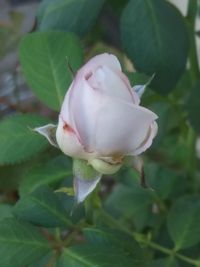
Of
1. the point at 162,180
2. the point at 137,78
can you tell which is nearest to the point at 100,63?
the point at 137,78

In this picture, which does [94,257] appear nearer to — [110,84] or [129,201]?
[110,84]

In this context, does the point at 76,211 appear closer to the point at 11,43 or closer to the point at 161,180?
the point at 161,180

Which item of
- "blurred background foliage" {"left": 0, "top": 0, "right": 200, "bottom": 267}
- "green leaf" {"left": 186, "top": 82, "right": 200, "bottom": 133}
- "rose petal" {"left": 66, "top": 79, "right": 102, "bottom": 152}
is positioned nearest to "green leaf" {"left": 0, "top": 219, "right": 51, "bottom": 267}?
"blurred background foliage" {"left": 0, "top": 0, "right": 200, "bottom": 267}

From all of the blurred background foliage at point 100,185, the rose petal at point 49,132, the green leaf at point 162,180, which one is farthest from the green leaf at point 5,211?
the green leaf at point 162,180

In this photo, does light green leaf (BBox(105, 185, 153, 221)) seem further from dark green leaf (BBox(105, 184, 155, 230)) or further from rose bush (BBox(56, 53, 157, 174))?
rose bush (BBox(56, 53, 157, 174))

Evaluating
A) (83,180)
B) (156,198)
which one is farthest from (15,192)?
(83,180)
